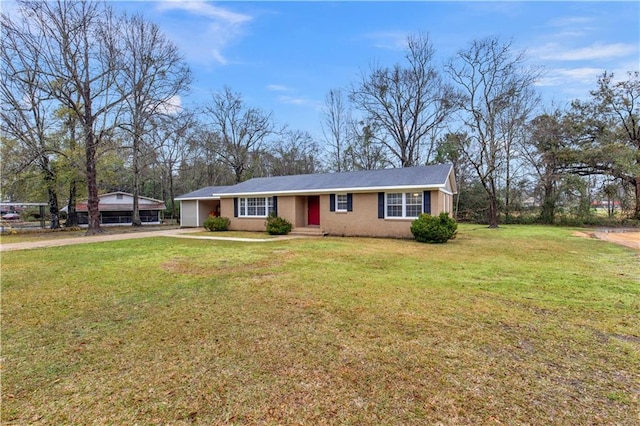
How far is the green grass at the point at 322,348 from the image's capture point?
2.34 m

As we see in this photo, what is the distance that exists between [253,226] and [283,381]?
637 inches

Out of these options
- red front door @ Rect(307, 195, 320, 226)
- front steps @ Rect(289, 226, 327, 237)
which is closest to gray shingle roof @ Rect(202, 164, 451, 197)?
red front door @ Rect(307, 195, 320, 226)

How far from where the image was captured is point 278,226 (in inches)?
625

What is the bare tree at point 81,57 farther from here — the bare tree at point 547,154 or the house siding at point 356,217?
the bare tree at point 547,154

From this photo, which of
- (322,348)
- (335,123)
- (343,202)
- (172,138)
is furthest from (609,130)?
A: (172,138)

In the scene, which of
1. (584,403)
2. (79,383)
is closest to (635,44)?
(584,403)

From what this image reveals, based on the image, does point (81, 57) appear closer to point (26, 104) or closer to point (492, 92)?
point (26, 104)

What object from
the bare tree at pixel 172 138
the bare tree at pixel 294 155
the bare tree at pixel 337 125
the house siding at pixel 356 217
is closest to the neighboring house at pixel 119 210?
the bare tree at pixel 172 138

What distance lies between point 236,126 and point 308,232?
2106 cm

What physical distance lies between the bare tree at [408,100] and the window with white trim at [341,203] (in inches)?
579

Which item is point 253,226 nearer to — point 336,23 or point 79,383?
point 336,23

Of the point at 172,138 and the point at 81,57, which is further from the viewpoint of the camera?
the point at 172,138

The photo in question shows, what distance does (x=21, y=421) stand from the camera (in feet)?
7.30

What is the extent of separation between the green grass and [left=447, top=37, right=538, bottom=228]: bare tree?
16470 millimetres
